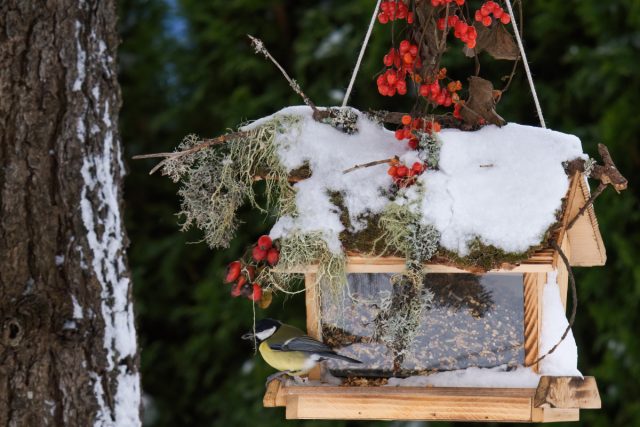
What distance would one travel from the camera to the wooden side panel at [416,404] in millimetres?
2012

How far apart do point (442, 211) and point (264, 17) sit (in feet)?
6.92

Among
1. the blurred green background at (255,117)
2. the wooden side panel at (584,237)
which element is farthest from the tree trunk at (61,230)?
the wooden side panel at (584,237)

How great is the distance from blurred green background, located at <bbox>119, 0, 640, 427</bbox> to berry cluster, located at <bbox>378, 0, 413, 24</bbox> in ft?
3.72

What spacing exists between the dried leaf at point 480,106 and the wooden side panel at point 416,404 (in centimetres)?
62

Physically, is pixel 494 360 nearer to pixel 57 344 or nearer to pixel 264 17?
pixel 57 344

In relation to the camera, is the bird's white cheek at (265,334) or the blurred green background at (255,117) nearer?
the bird's white cheek at (265,334)

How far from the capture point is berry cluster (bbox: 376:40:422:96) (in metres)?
2.04

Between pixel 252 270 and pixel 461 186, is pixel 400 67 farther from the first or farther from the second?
pixel 252 270

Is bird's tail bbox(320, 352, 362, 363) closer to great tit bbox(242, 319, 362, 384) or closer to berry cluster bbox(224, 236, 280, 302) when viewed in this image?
great tit bbox(242, 319, 362, 384)

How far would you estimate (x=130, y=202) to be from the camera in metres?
4.05

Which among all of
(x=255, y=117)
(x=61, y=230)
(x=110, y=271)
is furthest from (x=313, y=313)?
(x=255, y=117)

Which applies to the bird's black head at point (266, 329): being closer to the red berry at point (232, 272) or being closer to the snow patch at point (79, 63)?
the red berry at point (232, 272)

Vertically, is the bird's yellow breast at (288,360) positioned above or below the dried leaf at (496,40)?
below

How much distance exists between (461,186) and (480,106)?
0.23 m
